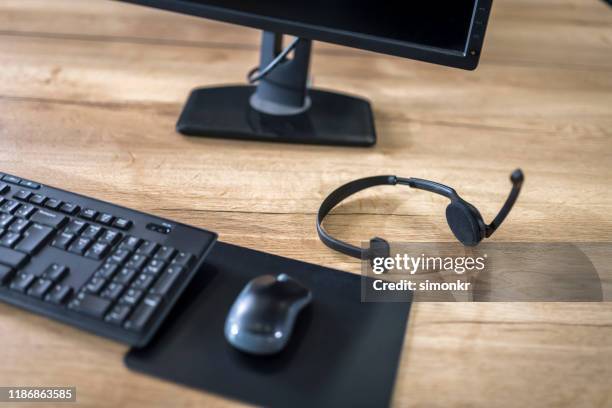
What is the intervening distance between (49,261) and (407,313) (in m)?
0.34

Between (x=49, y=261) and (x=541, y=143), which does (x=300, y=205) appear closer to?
(x=49, y=261)

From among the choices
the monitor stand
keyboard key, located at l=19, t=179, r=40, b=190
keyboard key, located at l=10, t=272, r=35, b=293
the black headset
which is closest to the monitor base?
the monitor stand

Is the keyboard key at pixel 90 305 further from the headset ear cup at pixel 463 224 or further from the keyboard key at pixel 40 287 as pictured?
the headset ear cup at pixel 463 224

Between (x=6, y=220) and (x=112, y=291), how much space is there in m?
0.15

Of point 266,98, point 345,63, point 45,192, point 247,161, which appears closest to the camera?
point 45,192

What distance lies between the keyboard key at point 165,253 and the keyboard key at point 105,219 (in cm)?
7

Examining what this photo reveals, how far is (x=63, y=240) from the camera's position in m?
0.57

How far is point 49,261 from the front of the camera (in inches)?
21.8

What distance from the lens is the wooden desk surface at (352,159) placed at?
1.70 feet

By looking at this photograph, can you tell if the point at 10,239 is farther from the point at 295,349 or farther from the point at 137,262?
the point at 295,349

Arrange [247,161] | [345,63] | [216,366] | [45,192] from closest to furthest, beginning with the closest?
[216,366] → [45,192] → [247,161] → [345,63]

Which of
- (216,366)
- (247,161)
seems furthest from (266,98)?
(216,366)

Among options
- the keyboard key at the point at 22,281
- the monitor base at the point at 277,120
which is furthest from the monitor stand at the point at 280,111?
the keyboard key at the point at 22,281

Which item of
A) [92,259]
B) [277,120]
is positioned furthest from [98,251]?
[277,120]
